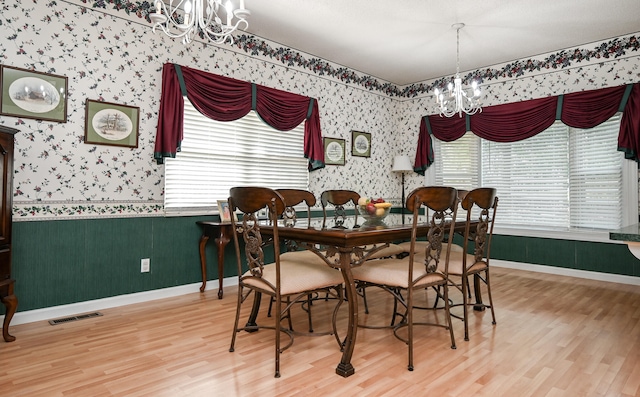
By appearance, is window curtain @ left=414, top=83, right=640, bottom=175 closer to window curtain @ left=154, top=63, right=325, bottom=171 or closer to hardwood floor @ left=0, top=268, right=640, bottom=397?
window curtain @ left=154, top=63, right=325, bottom=171

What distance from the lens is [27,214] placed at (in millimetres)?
2990

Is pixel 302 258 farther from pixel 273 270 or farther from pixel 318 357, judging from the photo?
pixel 318 357

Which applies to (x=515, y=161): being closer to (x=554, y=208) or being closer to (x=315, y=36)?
(x=554, y=208)

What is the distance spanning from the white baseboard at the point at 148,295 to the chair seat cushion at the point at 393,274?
84.5 inches

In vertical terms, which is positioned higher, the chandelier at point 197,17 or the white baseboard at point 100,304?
the chandelier at point 197,17

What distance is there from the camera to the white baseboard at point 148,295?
302cm

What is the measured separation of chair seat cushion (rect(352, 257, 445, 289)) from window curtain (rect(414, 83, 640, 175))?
11.4 feet

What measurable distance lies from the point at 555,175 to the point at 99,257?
5.33 metres

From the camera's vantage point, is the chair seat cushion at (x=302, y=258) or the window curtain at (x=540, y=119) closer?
the chair seat cushion at (x=302, y=258)

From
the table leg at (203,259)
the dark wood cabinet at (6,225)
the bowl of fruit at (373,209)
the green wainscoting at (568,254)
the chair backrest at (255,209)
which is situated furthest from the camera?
the green wainscoting at (568,254)

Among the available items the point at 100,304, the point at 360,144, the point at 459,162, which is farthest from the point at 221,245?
the point at 459,162

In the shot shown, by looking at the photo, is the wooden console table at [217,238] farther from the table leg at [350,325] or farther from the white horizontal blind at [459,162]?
the white horizontal blind at [459,162]

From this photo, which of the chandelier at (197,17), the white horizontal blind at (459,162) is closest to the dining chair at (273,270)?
the chandelier at (197,17)

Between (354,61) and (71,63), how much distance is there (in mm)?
3428
